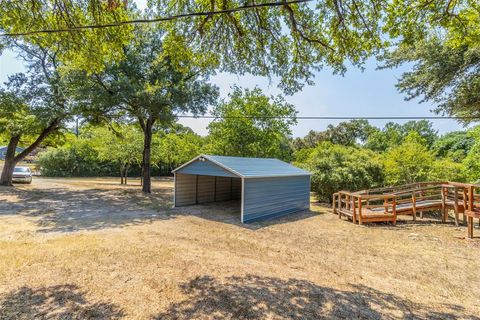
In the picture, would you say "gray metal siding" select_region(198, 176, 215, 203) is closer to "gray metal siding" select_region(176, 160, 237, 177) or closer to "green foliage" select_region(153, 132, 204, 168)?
"gray metal siding" select_region(176, 160, 237, 177)

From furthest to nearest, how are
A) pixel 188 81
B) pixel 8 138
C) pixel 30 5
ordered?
pixel 8 138
pixel 188 81
pixel 30 5

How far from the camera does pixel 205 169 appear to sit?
32.5 feet

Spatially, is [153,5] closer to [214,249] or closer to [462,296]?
[214,249]

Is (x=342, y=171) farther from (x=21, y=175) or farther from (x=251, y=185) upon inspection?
(x=21, y=175)

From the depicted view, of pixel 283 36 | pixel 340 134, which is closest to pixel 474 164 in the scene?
pixel 283 36

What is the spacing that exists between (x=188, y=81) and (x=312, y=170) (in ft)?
27.2

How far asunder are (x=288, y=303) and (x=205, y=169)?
22.6ft

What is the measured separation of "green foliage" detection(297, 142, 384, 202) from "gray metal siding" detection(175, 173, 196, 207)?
6.15 meters

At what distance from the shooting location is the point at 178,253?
5.44 metres

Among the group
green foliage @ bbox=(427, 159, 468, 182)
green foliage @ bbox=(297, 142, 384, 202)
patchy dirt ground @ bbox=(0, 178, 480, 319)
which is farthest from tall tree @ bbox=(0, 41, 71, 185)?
green foliage @ bbox=(427, 159, 468, 182)

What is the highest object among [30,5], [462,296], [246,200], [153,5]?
[153,5]

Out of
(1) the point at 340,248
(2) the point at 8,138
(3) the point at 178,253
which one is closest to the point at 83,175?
(2) the point at 8,138

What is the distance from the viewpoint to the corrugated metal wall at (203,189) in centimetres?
1140

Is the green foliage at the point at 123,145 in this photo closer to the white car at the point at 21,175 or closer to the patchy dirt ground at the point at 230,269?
the white car at the point at 21,175
